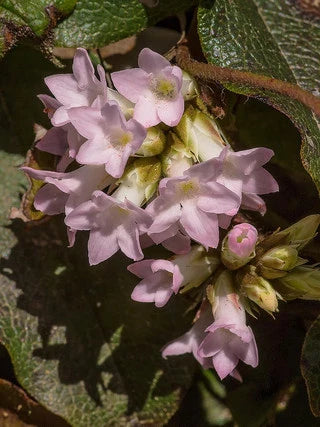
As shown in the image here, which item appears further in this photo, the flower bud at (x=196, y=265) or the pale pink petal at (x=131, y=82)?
the flower bud at (x=196, y=265)

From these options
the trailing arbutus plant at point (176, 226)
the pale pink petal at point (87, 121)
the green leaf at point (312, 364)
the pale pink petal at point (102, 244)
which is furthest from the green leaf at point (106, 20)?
the green leaf at point (312, 364)

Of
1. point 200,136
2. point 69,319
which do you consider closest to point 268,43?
point 200,136

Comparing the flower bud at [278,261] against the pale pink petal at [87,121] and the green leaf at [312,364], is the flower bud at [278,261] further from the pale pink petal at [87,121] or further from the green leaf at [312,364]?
the pale pink petal at [87,121]

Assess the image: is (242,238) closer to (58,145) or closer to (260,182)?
(260,182)

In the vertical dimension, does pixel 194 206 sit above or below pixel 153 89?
below

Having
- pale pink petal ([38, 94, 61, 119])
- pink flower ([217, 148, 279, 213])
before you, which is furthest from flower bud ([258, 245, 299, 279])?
pale pink petal ([38, 94, 61, 119])

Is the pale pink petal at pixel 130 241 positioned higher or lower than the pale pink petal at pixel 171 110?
lower

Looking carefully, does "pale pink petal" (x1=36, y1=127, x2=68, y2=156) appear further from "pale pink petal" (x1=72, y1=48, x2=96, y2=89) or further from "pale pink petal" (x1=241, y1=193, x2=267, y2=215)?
"pale pink petal" (x1=241, y1=193, x2=267, y2=215)
